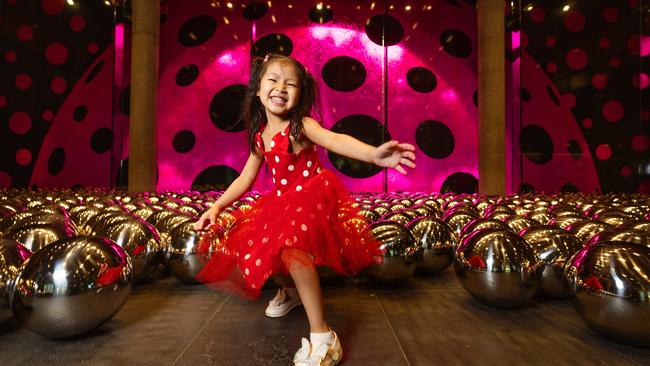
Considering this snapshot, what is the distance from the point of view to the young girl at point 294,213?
4.71 ft

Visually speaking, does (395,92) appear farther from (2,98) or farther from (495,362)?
(495,362)

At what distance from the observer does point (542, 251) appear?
76.6 inches

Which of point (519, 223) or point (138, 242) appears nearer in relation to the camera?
point (138, 242)

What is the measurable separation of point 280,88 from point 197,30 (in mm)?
8935

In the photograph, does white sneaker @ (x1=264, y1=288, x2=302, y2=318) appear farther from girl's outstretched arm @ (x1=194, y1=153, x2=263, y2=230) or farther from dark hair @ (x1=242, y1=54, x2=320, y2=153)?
dark hair @ (x1=242, y1=54, x2=320, y2=153)

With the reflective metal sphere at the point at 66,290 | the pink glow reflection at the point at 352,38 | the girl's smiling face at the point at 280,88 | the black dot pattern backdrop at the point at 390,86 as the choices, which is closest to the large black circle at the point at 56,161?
the black dot pattern backdrop at the point at 390,86

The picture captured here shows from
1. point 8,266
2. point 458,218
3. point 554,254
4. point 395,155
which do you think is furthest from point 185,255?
point 458,218

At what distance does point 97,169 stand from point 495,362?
9151 millimetres

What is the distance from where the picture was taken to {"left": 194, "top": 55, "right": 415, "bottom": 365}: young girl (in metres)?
1.44

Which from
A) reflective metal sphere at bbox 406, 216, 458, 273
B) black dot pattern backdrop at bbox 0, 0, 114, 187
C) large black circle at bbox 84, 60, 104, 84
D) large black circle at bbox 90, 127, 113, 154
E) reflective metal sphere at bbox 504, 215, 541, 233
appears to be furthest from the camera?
large black circle at bbox 90, 127, 113, 154

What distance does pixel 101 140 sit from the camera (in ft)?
28.2

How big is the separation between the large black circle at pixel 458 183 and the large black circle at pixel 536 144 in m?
1.34

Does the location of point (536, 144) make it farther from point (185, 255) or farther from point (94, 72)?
point (94, 72)

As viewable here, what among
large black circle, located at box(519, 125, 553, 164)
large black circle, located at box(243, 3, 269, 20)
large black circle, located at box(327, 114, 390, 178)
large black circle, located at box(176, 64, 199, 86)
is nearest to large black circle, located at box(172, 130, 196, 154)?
large black circle, located at box(176, 64, 199, 86)
